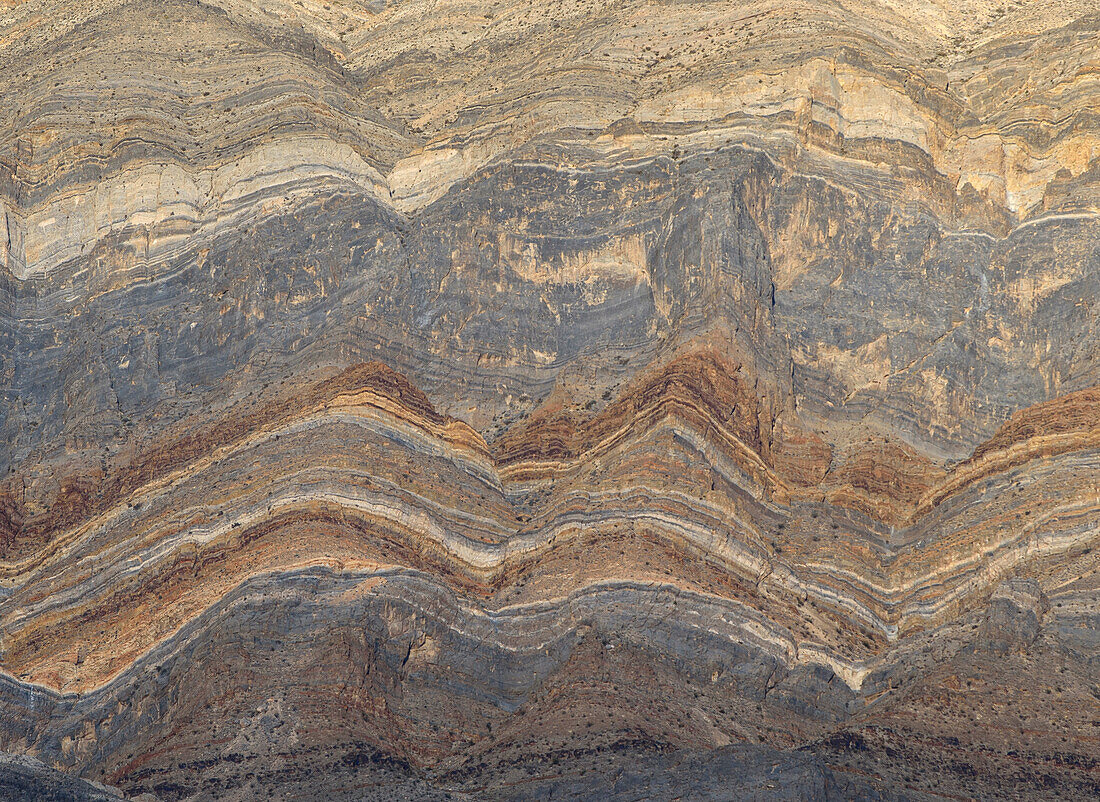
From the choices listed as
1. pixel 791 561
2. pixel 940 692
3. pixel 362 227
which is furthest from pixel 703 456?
pixel 362 227

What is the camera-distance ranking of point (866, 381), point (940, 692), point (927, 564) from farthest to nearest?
1. point (866, 381)
2. point (927, 564)
3. point (940, 692)

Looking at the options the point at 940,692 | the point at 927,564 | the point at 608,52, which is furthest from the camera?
the point at 608,52

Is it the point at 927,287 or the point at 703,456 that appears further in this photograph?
the point at 927,287

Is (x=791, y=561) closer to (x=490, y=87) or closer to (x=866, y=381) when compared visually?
(x=866, y=381)

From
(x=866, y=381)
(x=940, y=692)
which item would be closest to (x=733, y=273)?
(x=866, y=381)

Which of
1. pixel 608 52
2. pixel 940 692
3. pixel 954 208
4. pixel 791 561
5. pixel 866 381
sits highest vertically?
pixel 608 52

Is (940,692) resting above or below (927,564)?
below
